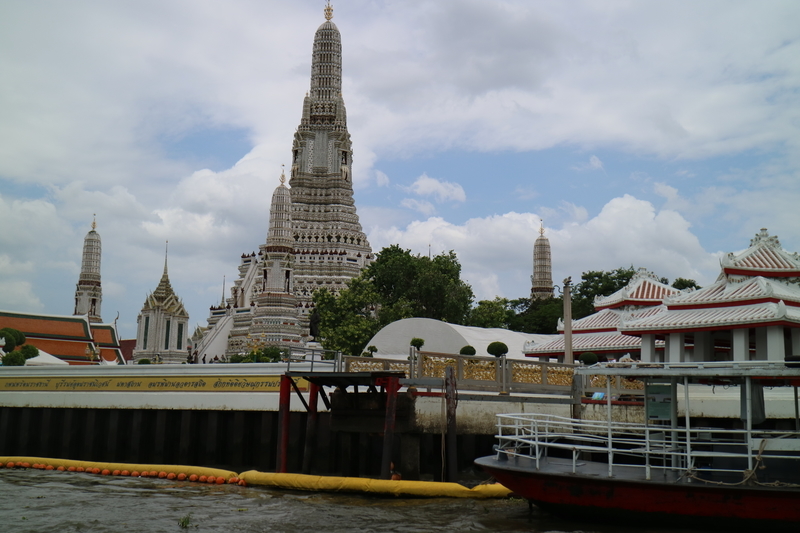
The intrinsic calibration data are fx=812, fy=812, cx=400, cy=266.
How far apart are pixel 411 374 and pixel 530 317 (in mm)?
56593

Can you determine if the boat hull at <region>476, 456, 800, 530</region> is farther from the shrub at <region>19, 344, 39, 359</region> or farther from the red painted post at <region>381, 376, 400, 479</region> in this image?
the shrub at <region>19, 344, 39, 359</region>

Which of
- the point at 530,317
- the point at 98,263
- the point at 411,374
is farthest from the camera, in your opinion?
the point at 98,263

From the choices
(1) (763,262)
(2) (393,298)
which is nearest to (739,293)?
(1) (763,262)

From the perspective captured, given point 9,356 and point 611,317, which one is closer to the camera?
point 611,317

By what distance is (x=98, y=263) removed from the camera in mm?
108188

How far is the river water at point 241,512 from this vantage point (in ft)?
54.1

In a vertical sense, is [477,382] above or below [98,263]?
below

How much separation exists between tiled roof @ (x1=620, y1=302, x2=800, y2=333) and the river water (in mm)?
11782

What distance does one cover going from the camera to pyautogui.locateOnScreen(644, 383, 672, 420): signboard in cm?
1742

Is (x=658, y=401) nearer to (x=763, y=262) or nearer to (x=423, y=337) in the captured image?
(x=763, y=262)

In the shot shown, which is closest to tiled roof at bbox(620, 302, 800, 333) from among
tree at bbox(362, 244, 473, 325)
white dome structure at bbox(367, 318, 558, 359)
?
white dome structure at bbox(367, 318, 558, 359)

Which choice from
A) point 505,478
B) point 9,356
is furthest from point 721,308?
point 9,356

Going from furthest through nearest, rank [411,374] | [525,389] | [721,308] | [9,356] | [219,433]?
1. [9,356]
2. [721,308]
3. [219,433]
4. [525,389]
5. [411,374]

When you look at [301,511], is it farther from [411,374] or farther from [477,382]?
[477,382]
